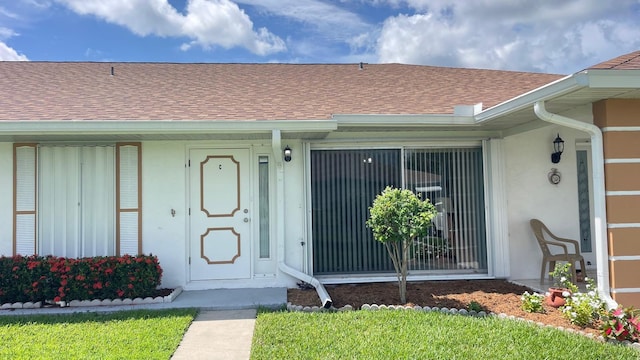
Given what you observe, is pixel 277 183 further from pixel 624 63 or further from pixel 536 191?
pixel 624 63

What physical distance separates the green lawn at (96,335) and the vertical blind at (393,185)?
2.57 meters

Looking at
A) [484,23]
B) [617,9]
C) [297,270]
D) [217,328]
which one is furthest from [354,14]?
[217,328]

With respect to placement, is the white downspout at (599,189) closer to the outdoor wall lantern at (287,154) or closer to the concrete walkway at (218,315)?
the outdoor wall lantern at (287,154)

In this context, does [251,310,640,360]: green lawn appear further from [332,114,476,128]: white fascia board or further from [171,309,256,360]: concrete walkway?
[332,114,476,128]: white fascia board

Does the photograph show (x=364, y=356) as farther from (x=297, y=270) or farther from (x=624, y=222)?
(x=624, y=222)

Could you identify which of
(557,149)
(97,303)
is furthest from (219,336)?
(557,149)

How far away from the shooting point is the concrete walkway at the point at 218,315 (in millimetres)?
3887

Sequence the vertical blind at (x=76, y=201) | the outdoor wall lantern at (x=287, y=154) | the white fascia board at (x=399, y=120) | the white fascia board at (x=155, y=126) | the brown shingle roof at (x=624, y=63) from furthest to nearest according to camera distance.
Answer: the outdoor wall lantern at (x=287, y=154)
the vertical blind at (x=76, y=201)
the white fascia board at (x=399, y=120)
the white fascia board at (x=155, y=126)
the brown shingle roof at (x=624, y=63)

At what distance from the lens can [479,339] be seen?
3.87 meters

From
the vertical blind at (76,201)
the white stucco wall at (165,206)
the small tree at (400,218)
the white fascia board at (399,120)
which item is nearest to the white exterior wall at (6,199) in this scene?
the vertical blind at (76,201)

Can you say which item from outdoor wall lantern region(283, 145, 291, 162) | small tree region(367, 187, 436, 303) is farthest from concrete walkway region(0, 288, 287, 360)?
outdoor wall lantern region(283, 145, 291, 162)

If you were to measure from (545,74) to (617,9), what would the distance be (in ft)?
5.94

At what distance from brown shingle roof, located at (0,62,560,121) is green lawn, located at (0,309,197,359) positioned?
2.95m

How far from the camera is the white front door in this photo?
636cm
